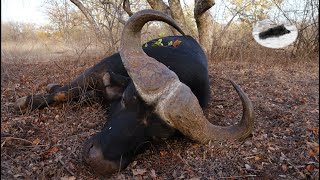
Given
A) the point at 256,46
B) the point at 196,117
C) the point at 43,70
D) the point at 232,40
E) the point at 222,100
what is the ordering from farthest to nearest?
the point at 232,40 → the point at 256,46 → the point at 43,70 → the point at 222,100 → the point at 196,117

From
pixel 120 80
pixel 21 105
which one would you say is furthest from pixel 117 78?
pixel 21 105

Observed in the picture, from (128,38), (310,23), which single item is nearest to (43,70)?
(128,38)

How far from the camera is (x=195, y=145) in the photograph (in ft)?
9.21

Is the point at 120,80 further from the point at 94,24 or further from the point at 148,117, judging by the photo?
the point at 94,24

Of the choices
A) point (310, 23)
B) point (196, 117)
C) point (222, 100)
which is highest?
point (310, 23)

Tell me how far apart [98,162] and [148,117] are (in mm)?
530

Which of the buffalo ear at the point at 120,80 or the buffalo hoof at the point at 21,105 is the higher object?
the buffalo ear at the point at 120,80

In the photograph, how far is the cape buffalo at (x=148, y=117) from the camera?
2.40m

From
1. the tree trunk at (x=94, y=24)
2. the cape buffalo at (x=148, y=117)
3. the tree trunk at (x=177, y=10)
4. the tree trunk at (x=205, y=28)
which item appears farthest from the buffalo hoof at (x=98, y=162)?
the tree trunk at (x=177, y=10)

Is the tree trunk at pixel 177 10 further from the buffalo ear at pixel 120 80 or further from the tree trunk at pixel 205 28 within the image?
the buffalo ear at pixel 120 80

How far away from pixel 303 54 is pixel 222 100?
3.37 meters

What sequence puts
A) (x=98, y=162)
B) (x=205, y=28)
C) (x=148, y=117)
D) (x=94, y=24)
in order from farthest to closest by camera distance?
(x=94, y=24)
(x=205, y=28)
(x=148, y=117)
(x=98, y=162)

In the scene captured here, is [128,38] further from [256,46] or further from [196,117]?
[256,46]

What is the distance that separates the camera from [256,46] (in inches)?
294
